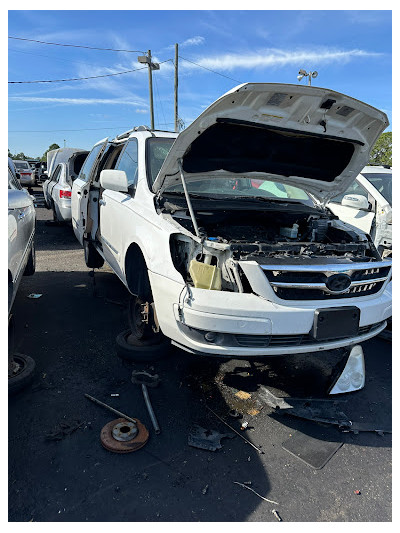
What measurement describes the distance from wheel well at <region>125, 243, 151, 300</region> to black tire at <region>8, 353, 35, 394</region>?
1.04m

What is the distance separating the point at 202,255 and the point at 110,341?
169cm

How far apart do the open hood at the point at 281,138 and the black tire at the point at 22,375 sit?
1799 mm

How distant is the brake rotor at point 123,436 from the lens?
2.33 m

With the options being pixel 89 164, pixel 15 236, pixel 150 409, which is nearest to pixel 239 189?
pixel 15 236

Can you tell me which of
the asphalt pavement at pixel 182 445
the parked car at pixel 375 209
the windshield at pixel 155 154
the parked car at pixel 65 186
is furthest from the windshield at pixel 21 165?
the windshield at pixel 155 154

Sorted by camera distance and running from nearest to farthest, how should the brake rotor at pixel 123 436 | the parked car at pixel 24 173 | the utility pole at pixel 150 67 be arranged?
the brake rotor at pixel 123 436
the parked car at pixel 24 173
the utility pole at pixel 150 67

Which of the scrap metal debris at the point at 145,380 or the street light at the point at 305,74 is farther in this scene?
the street light at the point at 305,74

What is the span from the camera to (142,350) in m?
3.32

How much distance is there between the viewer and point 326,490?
2.15 metres

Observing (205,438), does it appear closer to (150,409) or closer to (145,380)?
(150,409)

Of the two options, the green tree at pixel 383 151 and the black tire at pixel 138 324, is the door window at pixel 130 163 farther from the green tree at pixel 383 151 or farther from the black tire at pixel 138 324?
the green tree at pixel 383 151

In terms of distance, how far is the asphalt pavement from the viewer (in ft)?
6.49

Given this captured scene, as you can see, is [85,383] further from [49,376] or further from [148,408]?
[148,408]

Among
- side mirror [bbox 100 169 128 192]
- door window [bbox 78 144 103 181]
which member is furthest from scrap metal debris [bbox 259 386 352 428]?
door window [bbox 78 144 103 181]
